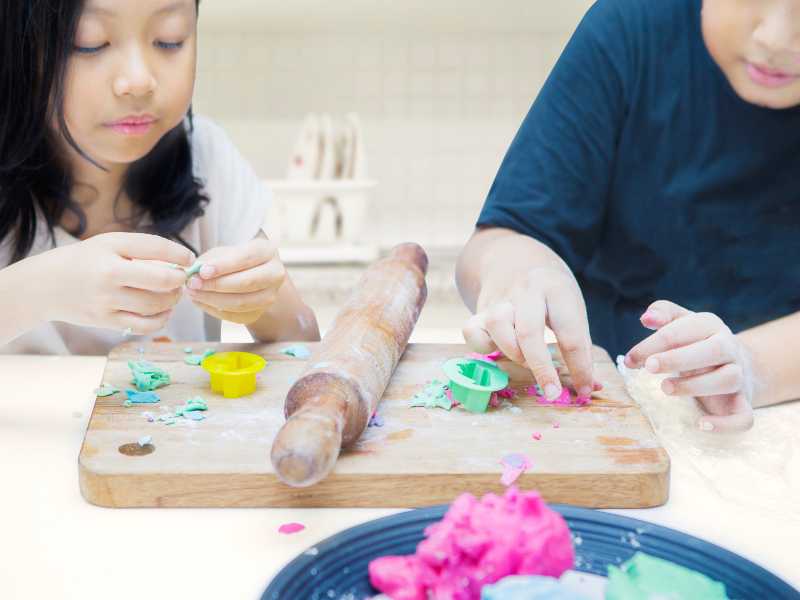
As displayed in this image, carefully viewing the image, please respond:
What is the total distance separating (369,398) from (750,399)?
1.10 ft

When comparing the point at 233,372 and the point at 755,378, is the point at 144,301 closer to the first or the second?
the point at 233,372

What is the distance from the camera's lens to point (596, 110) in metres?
1.00

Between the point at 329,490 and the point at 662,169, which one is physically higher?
the point at 662,169

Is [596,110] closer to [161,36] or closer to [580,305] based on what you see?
[580,305]

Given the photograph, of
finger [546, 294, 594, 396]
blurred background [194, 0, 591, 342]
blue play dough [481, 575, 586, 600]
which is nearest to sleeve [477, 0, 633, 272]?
finger [546, 294, 594, 396]

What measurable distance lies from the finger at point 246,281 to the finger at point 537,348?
0.25 meters

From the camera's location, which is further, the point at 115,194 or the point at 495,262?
the point at 115,194

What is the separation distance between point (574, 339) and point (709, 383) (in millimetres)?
112

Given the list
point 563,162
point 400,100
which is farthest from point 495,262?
point 400,100

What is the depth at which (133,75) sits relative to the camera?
84cm

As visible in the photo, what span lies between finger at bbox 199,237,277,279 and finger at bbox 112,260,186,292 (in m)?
0.04

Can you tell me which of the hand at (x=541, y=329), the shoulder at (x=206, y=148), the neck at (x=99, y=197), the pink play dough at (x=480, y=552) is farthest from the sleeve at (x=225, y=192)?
the pink play dough at (x=480, y=552)

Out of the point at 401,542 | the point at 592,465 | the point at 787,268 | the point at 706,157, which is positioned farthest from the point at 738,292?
the point at 401,542

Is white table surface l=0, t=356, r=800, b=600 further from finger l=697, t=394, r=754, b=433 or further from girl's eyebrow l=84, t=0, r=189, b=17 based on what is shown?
girl's eyebrow l=84, t=0, r=189, b=17
